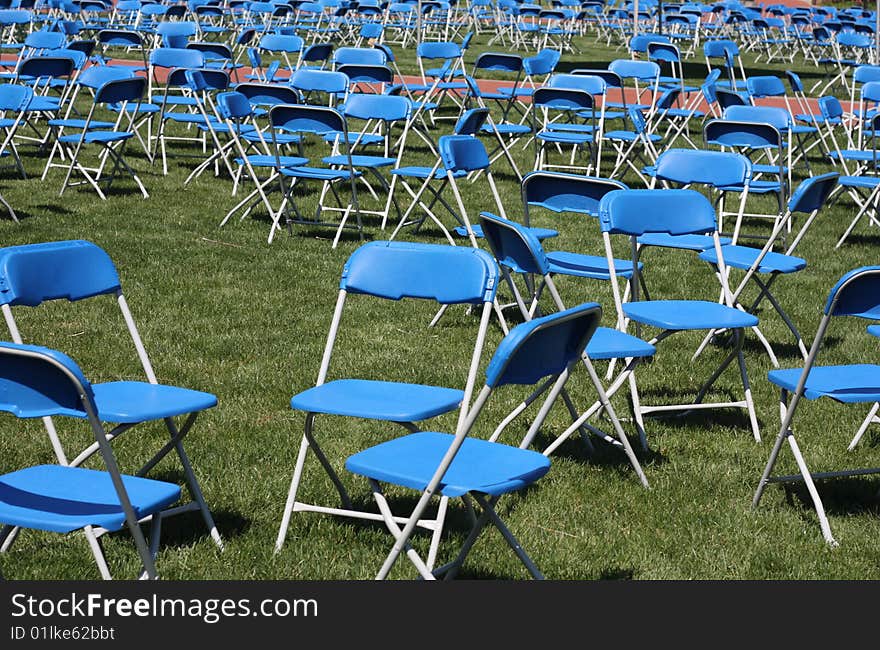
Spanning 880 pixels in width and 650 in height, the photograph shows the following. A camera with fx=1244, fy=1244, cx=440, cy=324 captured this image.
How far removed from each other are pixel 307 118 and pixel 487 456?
5.73 metres

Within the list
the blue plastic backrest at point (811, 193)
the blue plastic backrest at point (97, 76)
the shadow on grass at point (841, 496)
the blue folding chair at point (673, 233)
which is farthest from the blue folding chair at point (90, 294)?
the blue plastic backrest at point (97, 76)

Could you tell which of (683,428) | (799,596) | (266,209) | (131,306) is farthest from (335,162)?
(799,596)

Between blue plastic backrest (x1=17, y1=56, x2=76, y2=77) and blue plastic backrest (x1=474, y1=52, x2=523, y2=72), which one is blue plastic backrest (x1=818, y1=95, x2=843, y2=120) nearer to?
blue plastic backrest (x1=474, y1=52, x2=523, y2=72)

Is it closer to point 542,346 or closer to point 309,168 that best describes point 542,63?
point 309,168

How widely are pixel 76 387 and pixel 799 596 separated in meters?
2.09

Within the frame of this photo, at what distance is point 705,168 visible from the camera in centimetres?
696

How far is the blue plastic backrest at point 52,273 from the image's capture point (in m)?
4.10

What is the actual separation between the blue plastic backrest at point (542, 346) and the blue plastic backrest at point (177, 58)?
9940mm

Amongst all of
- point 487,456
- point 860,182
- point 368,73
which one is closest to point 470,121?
point 368,73

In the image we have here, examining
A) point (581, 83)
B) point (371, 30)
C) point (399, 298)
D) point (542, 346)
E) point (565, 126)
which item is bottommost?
point (371, 30)

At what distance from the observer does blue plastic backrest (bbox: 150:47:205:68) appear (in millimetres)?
12680

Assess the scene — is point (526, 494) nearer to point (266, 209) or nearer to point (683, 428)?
point (683, 428)

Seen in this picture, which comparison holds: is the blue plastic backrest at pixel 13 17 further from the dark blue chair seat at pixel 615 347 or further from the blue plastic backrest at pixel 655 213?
the dark blue chair seat at pixel 615 347

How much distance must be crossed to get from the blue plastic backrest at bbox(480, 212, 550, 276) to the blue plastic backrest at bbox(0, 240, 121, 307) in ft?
4.92
